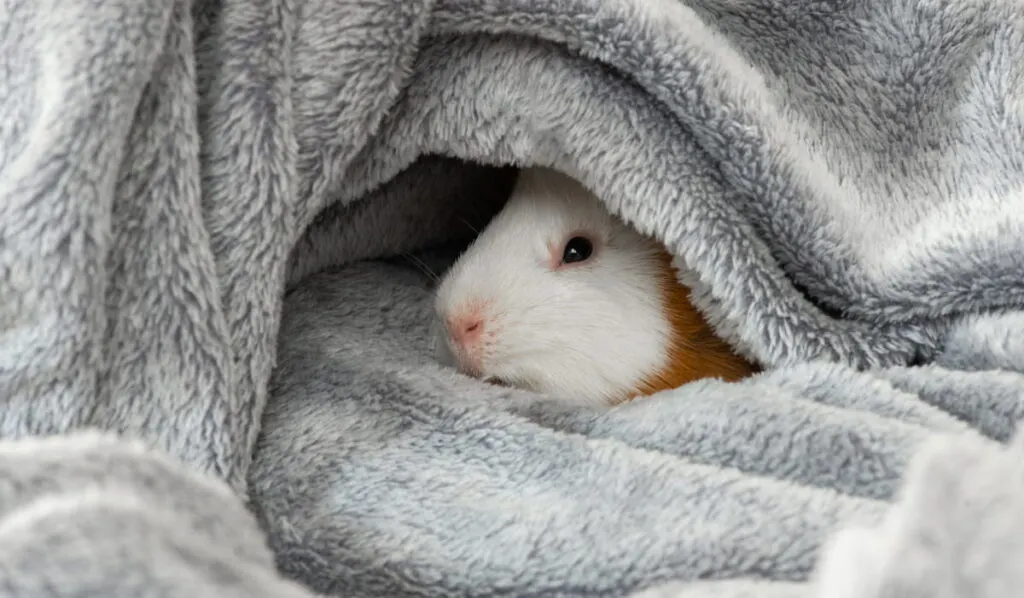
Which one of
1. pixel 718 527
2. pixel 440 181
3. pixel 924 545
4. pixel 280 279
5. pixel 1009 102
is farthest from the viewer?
pixel 440 181

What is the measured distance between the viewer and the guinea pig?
80 centimetres

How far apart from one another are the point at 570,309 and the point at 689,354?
4.7 inches

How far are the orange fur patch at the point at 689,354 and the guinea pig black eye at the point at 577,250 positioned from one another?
0.26ft

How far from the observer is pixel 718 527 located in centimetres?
54

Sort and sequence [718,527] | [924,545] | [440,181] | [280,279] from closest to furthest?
[924,545], [718,527], [280,279], [440,181]

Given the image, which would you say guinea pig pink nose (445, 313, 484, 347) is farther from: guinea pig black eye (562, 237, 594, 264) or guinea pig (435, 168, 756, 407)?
guinea pig black eye (562, 237, 594, 264)

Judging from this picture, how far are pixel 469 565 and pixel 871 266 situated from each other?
1.36ft

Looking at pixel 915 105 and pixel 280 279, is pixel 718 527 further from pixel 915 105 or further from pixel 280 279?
pixel 915 105

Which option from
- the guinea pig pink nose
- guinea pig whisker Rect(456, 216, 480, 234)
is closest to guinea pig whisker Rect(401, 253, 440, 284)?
guinea pig whisker Rect(456, 216, 480, 234)

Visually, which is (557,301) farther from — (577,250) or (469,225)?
(469,225)

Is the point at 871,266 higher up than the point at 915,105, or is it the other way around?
the point at 915,105

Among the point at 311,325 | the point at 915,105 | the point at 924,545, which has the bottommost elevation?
the point at 311,325

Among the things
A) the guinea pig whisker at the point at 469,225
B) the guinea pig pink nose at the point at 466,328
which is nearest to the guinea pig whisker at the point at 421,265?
the guinea pig whisker at the point at 469,225

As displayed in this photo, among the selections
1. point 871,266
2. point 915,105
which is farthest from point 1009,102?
point 871,266
